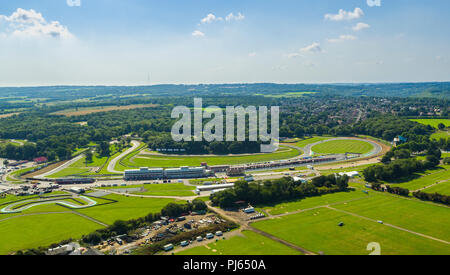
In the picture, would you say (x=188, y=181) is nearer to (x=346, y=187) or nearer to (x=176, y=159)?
(x=176, y=159)

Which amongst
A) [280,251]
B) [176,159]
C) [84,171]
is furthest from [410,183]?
[84,171]

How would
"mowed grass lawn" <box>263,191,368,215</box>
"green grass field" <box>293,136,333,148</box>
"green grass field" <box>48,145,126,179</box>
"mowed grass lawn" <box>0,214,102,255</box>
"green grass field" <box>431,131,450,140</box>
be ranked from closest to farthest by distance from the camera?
1. "mowed grass lawn" <box>0,214,102,255</box>
2. "mowed grass lawn" <box>263,191,368,215</box>
3. "green grass field" <box>48,145,126,179</box>
4. "green grass field" <box>431,131,450,140</box>
5. "green grass field" <box>293,136,333,148</box>

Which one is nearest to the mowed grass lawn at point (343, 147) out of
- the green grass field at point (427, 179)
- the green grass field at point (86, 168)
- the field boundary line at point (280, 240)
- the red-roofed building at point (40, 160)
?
the green grass field at point (427, 179)

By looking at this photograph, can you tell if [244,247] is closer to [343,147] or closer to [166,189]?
[166,189]

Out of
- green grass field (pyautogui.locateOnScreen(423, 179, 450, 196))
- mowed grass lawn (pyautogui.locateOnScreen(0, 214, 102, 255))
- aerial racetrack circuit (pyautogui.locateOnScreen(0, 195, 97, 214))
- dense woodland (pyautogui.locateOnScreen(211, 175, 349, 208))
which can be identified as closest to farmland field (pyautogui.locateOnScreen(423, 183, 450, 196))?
green grass field (pyautogui.locateOnScreen(423, 179, 450, 196))

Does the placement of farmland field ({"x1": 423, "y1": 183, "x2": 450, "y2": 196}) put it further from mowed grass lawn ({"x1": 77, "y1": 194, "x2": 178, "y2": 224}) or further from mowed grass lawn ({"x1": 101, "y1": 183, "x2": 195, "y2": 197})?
mowed grass lawn ({"x1": 77, "y1": 194, "x2": 178, "y2": 224})
